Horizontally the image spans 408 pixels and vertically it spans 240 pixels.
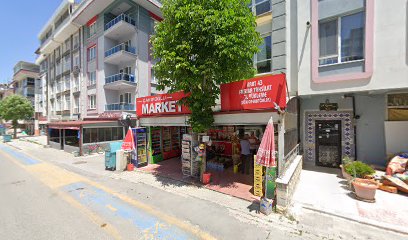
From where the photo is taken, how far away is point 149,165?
11.8m

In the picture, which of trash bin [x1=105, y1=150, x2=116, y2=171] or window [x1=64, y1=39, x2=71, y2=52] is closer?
trash bin [x1=105, y1=150, x2=116, y2=171]

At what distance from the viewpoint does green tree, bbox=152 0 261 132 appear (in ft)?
23.1

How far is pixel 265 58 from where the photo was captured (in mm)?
11086

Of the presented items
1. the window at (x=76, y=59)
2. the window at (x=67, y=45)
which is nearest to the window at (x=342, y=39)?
the window at (x=76, y=59)

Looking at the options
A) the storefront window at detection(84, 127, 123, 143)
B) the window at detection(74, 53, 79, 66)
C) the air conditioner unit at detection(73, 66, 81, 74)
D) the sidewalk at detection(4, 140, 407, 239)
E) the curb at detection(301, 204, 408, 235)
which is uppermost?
the window at detection(74, 53, 79, 66)

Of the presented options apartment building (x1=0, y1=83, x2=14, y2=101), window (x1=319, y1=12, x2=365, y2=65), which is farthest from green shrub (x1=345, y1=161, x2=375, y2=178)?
apartment building (x1=0, y1=83, x2=14, y2=101)

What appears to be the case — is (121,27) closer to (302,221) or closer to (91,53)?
(91,53)

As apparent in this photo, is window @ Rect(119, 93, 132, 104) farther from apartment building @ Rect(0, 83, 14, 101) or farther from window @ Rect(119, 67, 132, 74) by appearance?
apartment building @ Rect(0, 83, 14, 101)

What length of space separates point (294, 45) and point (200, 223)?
969 centimetres

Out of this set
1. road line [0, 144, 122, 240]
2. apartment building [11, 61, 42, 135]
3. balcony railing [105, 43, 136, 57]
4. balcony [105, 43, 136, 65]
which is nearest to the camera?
road line [0, 144, 122, 240]

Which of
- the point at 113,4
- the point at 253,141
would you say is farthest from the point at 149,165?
the point at 113,4

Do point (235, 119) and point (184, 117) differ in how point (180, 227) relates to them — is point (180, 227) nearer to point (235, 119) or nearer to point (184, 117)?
point (235, 119)

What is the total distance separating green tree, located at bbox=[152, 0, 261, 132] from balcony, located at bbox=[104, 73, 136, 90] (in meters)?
12.9

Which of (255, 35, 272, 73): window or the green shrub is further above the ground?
(255, 35, 272, 73): window
